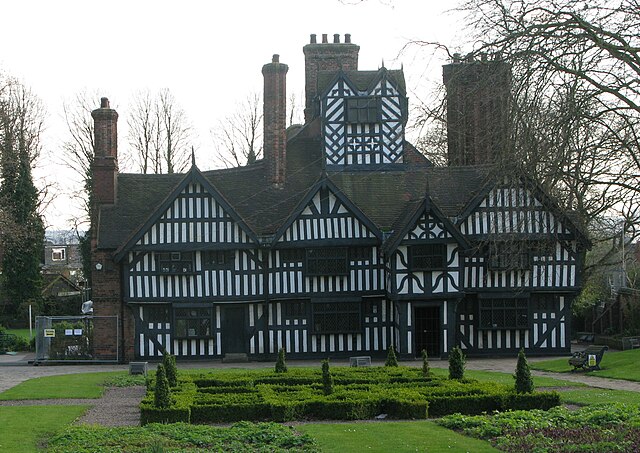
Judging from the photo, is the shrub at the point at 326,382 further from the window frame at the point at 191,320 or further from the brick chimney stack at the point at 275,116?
the brick chimney stack at the point at 275,116

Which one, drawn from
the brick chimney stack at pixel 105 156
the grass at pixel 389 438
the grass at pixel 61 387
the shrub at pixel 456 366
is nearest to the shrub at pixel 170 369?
the grass at pixel 61 387

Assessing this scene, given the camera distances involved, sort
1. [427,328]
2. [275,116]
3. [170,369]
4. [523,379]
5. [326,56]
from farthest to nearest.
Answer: [326,56]
[275,116]
[427,328]
[170,369]
[523,379]

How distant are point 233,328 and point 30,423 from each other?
15.2 m

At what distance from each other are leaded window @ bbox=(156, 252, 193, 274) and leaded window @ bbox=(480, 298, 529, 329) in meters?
10.4

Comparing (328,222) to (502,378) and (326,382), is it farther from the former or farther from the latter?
(326,382)

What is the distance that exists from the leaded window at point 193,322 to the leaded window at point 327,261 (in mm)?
3951

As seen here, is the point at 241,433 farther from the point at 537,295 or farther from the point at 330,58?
the point at 330,58

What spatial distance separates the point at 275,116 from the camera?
33906 millimetres

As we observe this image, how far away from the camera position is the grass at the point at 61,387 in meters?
21.2

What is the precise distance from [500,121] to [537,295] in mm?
21099

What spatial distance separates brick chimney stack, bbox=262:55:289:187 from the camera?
3381cm

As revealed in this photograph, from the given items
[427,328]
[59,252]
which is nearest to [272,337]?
[427,328]

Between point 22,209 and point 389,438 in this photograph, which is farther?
point 22,209

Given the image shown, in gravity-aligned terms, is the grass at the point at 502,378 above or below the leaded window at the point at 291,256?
below
